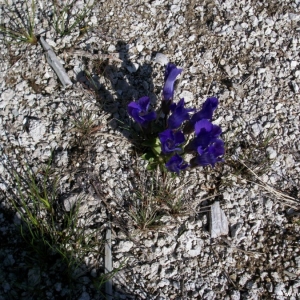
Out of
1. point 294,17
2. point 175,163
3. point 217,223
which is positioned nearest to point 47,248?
point 175,163

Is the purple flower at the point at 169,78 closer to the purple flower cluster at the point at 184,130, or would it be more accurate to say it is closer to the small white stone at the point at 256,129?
the purple flower cluster at the point at 184,130

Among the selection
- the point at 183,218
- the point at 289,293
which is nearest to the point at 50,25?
the point at 183,218

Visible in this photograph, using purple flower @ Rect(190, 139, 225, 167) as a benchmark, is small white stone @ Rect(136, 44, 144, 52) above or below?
above

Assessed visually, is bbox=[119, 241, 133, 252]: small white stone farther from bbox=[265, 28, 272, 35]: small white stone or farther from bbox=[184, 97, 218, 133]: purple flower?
bbox=[265, 28, 272, 35]: small white stone

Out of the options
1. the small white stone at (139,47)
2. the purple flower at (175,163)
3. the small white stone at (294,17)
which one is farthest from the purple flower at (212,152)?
the small white stone at (294,17)

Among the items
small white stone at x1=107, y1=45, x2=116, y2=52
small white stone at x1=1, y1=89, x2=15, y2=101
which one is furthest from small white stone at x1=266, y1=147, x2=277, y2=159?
small white stone at x1=1, y1=89, x2=15, y2=101

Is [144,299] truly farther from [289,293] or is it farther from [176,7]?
[176,7]
